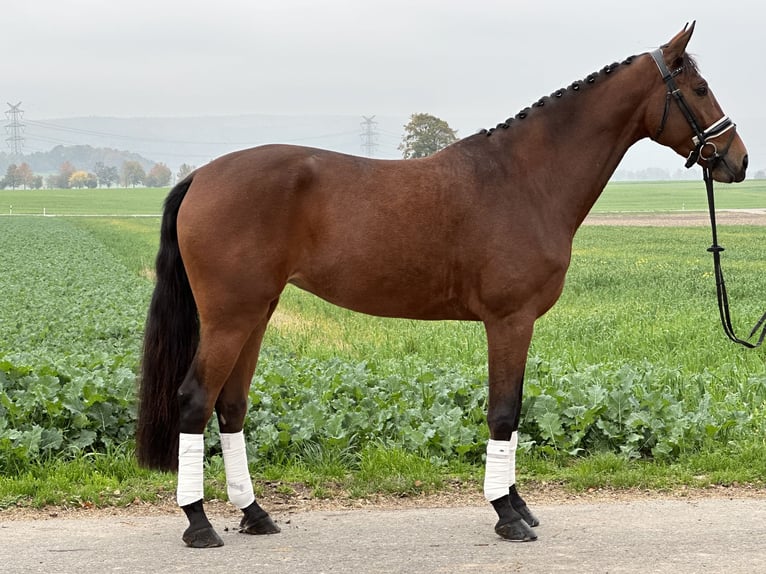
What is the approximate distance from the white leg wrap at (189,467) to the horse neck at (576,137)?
97.6 inches

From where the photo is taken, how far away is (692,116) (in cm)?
550

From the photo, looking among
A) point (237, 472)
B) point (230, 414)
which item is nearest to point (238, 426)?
point (230, 414)

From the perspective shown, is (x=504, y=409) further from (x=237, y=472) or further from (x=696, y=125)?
(x=696, y=125)

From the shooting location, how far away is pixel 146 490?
240 inches

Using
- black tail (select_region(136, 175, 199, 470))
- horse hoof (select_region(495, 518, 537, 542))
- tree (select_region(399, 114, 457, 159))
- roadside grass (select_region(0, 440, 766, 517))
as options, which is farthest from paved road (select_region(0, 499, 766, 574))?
tree (select_region(399, 114, 457, 159))

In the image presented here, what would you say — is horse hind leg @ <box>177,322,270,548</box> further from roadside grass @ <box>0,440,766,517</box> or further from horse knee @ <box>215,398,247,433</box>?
roadside grass @ <box>0,440,766,517</box>

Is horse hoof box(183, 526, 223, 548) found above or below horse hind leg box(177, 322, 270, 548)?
below

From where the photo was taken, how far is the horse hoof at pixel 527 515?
5.48m

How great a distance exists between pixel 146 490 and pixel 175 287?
1468 millimetres

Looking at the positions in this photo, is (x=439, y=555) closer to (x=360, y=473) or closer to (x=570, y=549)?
(x=570, y=549)

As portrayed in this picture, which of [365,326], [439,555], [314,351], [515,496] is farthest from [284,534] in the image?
[365,326]

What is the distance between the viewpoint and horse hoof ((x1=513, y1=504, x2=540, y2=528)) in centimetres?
548

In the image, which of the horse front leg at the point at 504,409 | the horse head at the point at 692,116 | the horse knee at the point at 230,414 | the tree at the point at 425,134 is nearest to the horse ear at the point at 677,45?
the horse head at the point at 692,116

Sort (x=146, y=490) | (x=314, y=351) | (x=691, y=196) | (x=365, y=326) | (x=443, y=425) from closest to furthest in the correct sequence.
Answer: (x=146, y=490), (x=443, y=425), (x=314, y=351), (x=365, y=326), (x=691, y=196)
